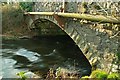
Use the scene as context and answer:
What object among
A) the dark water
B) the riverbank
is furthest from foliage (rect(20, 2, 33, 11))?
the dark water

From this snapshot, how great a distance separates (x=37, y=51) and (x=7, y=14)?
580cm

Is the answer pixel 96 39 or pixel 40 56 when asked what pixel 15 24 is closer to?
pixel 40 56

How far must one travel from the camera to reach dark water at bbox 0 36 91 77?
1293 centimetres

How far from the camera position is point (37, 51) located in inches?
677

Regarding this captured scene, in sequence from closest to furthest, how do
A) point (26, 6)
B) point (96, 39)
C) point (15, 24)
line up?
1. point (96, 39)
2. point (26, 6)
3. point (15, 24)

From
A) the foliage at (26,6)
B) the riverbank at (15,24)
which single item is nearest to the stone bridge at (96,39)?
the foliage at (26,6)

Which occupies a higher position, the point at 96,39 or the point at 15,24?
the point at 96,39

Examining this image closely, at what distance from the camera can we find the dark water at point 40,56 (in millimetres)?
12930

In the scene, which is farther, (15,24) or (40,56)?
(15,24)

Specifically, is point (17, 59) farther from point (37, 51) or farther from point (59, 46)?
point (59, 46)

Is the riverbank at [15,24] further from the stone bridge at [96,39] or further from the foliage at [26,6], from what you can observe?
the stone bridge at [96,39]

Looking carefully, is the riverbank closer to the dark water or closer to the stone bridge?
the dark water

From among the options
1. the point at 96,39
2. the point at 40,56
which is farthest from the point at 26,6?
the point at 96,39

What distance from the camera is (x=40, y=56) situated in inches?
615
